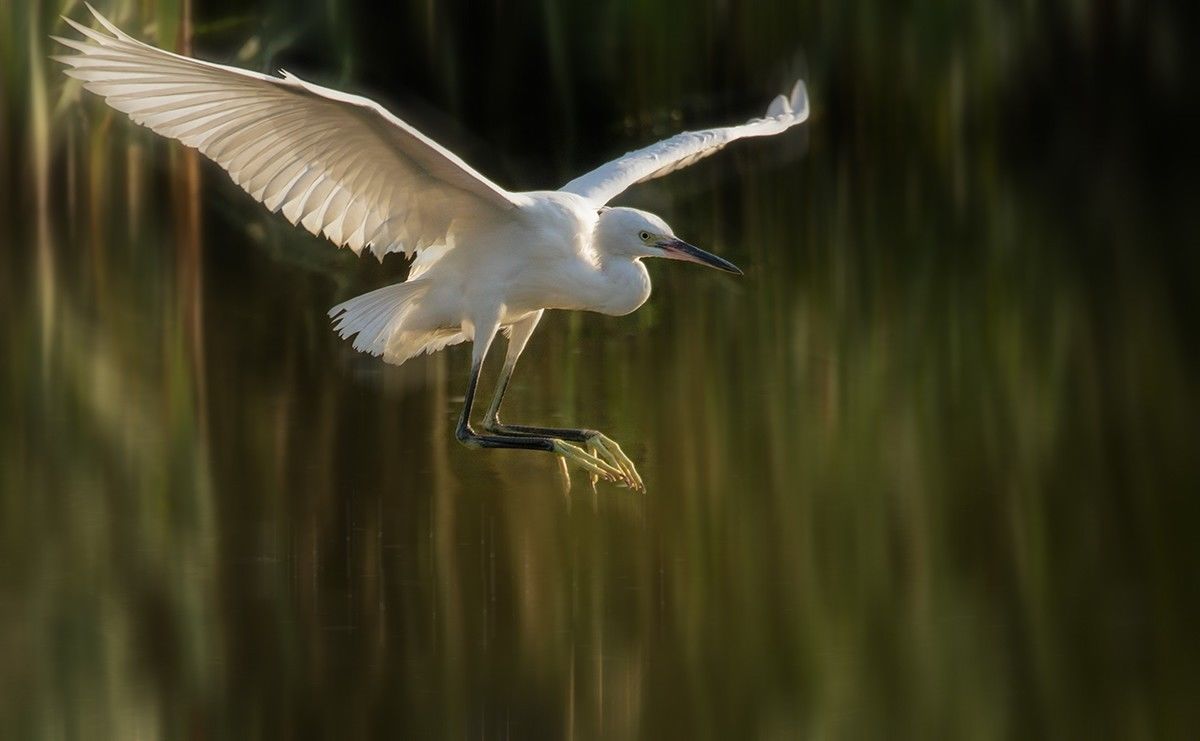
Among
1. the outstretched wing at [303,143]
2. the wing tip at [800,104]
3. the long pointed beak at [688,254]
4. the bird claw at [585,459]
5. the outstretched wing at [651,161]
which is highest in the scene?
the wing tip at [800,104]

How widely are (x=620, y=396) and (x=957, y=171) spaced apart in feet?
13.0

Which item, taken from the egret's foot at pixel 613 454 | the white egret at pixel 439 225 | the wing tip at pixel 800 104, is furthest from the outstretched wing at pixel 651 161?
the egret's foot at pixel 613 454

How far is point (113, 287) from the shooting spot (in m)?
6.79

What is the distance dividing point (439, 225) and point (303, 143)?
18.8 inches

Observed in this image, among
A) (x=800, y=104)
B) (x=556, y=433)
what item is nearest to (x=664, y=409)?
(x=800, y=104)

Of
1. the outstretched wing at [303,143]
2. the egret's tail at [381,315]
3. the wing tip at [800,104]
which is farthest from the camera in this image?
the wing tip at [800,104]

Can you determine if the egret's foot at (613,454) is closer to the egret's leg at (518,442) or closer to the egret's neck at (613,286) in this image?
the egret's leg at (518,442)

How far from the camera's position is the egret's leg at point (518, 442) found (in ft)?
13.1

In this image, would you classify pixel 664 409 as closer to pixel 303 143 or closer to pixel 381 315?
pixel 381 315

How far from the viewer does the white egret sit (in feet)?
11.8

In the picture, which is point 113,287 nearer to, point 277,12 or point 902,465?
point 277,12

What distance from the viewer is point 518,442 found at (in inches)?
162

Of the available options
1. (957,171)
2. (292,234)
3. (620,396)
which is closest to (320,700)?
(620,396)

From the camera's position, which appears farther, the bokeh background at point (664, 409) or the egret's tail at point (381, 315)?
the egret's tail at point (381, 315)
